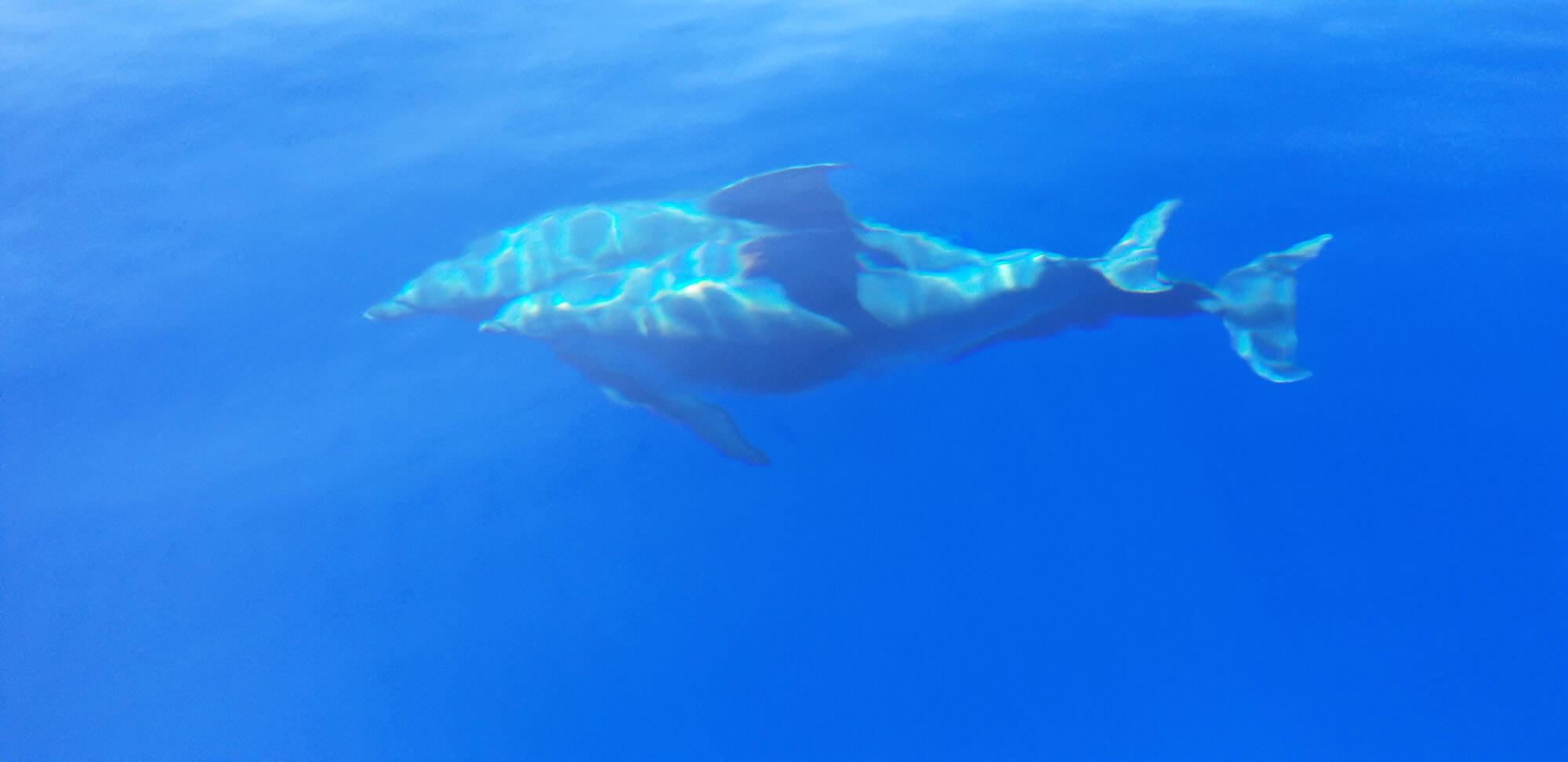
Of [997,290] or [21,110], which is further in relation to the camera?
[21,110]

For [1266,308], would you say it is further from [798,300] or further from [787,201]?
[787,201]

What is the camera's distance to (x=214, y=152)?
32.7 feet

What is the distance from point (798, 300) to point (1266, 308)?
3.46m

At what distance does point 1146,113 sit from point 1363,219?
7.79ft

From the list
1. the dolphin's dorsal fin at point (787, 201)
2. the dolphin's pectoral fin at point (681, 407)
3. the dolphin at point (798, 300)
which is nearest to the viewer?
→ the dolphin's pectoral fin at point (681, 407)

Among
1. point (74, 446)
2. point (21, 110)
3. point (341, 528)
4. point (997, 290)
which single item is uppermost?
point (21, 110)

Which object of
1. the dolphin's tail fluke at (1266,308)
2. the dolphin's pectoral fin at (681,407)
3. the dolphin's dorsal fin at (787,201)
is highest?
the dolphin's dorsal fin at (787,201)

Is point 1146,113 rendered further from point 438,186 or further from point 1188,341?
point 438,186

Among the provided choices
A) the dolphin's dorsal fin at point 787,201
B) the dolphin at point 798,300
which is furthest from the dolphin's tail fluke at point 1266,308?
the dolphin's dorsal fin at point 787,201

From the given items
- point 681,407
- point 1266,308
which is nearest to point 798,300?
point 681,407

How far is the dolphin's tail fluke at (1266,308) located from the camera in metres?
6.62

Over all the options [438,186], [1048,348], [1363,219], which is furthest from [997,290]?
[438,186]

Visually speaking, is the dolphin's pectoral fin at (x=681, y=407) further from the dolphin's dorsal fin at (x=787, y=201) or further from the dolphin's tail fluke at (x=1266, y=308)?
the dolphin's tail fluke at (x=1266, y=308)

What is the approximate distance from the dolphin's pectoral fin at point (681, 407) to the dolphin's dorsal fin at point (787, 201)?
179 centimetres
